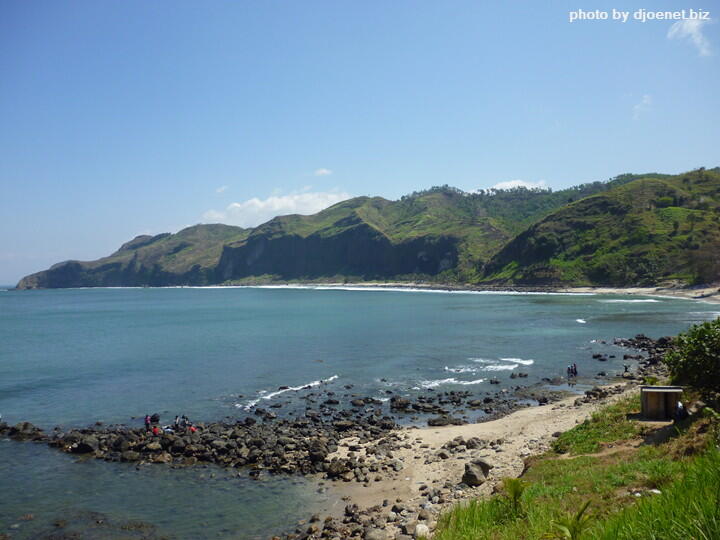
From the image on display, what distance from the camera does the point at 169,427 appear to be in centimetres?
3381

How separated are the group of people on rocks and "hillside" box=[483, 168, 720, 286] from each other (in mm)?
132879

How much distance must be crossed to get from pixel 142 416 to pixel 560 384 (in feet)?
120

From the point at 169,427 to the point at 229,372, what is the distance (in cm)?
2049

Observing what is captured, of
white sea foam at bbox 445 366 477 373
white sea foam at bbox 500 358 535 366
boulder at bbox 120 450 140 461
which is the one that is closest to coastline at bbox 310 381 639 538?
boulder at bbox 120 450 140 461

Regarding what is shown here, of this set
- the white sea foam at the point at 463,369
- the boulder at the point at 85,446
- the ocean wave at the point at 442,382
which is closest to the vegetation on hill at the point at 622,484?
the ocean wave at the point at 442,382

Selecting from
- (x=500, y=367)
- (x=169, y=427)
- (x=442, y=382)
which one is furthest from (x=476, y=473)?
(x=500, y=367)

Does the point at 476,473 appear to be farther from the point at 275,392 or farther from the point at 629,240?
the point at 629,240

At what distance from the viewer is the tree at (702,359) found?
18594 millimetres

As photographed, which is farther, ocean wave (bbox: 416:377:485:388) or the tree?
ocean wave (bbox: 416:377:485:388)

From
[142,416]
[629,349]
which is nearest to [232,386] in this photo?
[142,416]

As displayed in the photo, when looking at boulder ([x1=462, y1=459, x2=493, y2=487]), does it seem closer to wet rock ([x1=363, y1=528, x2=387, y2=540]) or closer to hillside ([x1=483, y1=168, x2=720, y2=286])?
wet rock ([x1=363, y1=528, x2=387, y2=540])

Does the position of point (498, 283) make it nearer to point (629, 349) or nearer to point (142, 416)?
point (629, 349)

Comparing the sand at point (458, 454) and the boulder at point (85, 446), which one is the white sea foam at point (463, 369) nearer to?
the sand at point (458, 454)

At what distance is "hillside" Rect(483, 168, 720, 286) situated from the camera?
14000 centimetres
